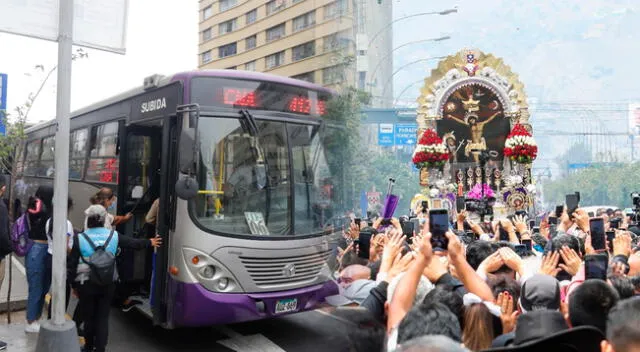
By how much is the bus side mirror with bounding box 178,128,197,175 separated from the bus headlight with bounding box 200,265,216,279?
2.94 ft

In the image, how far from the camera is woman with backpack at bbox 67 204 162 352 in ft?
16.1

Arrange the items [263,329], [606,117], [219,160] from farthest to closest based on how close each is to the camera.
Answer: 1. [606,117]
2. [263,329]
3. [219,160]

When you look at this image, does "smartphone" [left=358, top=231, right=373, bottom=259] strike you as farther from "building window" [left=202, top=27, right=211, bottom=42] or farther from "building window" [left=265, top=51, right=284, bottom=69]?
"building window" [left=202, top=27, right=211, bottom=42]

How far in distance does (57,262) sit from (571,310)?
412 centimetres

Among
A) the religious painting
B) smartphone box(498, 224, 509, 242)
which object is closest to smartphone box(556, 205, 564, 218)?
smartphone box(498, 224, 509, 242)

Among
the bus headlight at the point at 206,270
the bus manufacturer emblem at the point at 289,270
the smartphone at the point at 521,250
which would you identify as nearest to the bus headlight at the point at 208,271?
the bus headlight at the point at 206,270

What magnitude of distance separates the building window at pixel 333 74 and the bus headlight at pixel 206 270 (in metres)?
3.11

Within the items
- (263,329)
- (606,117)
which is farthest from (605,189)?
(263,329)

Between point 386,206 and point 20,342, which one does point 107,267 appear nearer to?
point 20,342

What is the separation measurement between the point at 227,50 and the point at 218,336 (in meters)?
25.4

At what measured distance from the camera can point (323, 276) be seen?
5.64m

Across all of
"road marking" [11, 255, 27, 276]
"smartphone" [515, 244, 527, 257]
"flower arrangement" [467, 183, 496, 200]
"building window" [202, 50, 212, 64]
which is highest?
"building window" [202, 50, 212, 64]

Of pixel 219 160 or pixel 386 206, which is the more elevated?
pixel 219 160

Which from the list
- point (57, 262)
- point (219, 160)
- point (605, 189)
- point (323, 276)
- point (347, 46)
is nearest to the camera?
point (347, 46)
